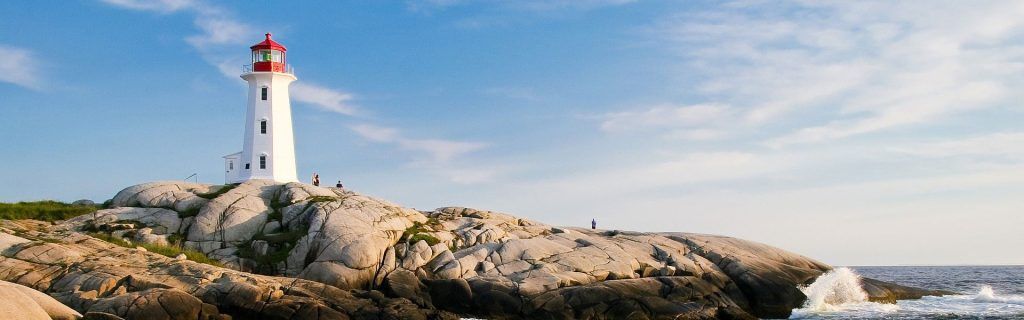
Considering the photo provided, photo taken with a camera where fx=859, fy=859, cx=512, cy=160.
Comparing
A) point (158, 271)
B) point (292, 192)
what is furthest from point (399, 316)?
point (292, 192)

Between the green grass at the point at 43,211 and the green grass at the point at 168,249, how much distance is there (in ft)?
13.1

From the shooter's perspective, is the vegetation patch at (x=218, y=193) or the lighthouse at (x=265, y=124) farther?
the lighthouse at (x=265, y=124)

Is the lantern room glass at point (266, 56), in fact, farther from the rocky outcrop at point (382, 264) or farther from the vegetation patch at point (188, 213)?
the vegetation patch at point (188, 213)

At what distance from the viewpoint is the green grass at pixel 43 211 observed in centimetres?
4247

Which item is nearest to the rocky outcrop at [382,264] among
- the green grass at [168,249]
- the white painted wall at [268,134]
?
the green grass at [168,249]

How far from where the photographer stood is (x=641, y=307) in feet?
114

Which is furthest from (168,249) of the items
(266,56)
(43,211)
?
(266,56)

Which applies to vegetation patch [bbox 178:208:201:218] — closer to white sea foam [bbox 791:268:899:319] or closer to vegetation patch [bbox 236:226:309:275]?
vegetation patch [bbox 236:226:309:275]

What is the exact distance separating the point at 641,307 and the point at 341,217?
1423 cm

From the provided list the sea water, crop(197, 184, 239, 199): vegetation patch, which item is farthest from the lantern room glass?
the sea water

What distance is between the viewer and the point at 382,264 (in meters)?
37.1

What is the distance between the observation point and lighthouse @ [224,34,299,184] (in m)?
52.2

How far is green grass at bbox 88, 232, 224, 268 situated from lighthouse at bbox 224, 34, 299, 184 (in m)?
12.5

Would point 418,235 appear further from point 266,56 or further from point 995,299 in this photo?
point 995,299
